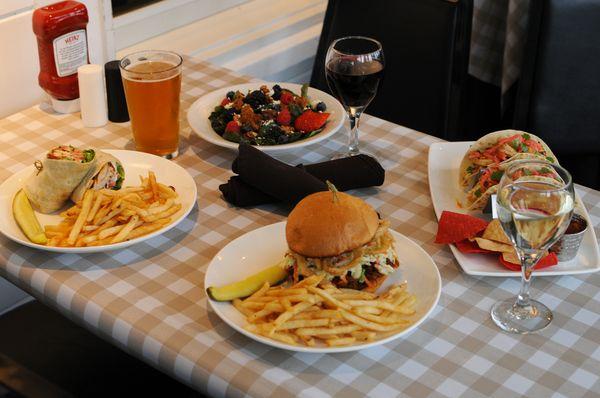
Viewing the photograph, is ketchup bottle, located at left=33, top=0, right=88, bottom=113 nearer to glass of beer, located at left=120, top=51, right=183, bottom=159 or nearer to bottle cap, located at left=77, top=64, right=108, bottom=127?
bottle cap, located at left=77, top=64, right=108, bottom=127

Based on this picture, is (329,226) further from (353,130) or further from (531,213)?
(353,130)

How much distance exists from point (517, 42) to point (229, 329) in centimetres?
188

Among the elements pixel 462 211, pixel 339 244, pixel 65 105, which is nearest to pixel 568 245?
pixel 462 211

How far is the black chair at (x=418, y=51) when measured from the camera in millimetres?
2123

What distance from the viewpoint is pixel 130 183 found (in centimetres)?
155

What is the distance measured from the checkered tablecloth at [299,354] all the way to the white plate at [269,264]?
0.03 metres

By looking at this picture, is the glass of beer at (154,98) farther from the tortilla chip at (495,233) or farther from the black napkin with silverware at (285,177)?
the tortilla chip at (495,233)

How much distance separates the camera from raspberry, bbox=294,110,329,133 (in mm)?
1684

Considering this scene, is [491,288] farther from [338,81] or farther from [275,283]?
[338,81]

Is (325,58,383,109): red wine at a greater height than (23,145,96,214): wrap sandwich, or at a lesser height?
greater

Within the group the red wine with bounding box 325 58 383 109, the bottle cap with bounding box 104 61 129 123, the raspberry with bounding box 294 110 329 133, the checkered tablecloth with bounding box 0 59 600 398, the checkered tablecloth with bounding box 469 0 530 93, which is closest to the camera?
the checkered tablecloth with bounding box 0 59 600 398

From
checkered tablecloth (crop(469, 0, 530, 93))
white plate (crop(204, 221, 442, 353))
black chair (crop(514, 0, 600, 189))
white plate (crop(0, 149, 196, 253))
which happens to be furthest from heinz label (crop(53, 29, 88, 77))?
checkered tablecloth (crop(469, 0, 530, 93))

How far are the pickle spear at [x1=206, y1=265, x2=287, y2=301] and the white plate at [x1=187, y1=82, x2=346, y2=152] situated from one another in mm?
403

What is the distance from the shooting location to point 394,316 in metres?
1.16
